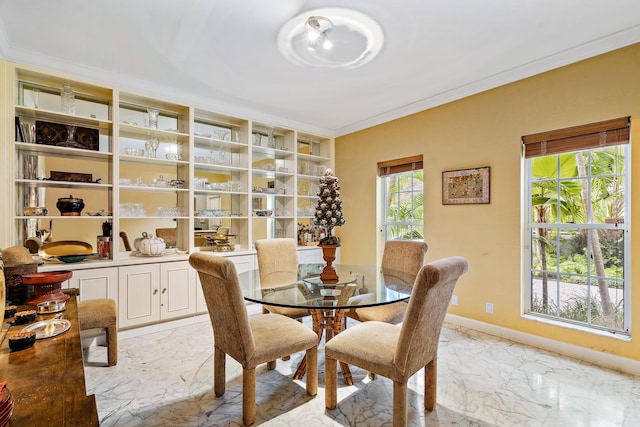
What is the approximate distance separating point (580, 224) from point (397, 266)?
1615 mm

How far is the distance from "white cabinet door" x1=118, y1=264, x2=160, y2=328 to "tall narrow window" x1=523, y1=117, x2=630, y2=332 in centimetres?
375

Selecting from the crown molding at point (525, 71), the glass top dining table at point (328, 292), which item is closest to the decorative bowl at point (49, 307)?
the glass top dining table at point (328, 292)

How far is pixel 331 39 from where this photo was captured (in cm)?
241

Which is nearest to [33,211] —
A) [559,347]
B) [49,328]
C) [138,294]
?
[138,294]

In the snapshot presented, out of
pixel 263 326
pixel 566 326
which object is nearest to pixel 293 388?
pixel 263 326

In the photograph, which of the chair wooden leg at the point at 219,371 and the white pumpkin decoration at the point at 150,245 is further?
the white pumpkin decoration at the point at 150,245

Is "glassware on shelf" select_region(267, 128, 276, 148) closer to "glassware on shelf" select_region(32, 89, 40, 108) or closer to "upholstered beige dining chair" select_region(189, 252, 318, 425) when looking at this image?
"glassware on shelf" select_region(32, 89, 40, 108)

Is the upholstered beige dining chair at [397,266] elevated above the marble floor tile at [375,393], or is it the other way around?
the upholstered beige dining chair at [397,266]

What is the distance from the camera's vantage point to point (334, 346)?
1.93 m

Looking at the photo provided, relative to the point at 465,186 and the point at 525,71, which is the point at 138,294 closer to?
the point at 465,186

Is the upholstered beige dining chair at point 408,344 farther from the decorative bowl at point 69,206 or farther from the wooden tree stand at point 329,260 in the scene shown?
the decorative bowl at point 69,206

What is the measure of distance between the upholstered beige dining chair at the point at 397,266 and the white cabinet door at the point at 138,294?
204cm

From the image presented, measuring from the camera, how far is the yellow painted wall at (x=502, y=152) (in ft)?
8.09

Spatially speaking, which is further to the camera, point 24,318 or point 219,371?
point 219,371
